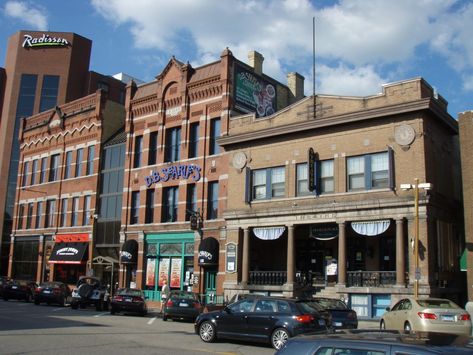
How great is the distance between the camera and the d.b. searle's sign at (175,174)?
3488 cm

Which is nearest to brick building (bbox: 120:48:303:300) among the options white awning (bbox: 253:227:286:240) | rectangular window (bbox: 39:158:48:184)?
white awning (bbox: 253:227:286:240)

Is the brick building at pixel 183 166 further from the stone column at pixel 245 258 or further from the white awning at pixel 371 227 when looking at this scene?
the white awning at pixel 371 227

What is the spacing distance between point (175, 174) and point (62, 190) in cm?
1411

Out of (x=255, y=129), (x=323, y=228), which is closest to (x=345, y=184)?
(x=323, y=228)

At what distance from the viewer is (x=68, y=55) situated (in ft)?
215

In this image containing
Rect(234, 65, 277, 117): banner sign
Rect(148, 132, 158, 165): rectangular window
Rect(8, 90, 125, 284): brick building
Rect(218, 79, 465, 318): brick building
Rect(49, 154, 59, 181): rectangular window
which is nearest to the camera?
Rect(218, 79, 465, 318): brick building

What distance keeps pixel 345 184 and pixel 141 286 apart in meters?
16.7

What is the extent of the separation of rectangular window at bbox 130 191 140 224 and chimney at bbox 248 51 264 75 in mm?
11894

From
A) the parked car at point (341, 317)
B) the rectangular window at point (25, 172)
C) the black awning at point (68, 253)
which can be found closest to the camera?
the parked car at point (341, 317)

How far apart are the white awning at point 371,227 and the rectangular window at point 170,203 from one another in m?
13.7

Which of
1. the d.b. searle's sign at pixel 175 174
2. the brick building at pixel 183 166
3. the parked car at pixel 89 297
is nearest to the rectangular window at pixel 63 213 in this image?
the brick building at pixel 183 166

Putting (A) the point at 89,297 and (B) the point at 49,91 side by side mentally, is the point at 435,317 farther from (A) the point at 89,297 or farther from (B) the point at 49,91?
(B) the point at 49,91

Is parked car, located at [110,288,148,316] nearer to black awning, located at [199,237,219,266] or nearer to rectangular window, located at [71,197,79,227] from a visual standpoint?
black awning, located at [199,237,219,266]

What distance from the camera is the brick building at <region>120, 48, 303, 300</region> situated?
33750mm
